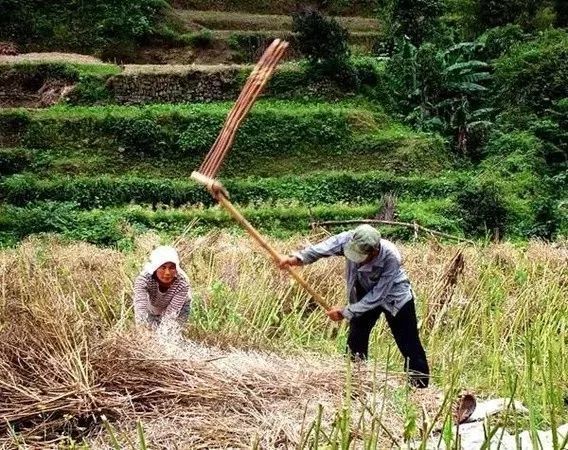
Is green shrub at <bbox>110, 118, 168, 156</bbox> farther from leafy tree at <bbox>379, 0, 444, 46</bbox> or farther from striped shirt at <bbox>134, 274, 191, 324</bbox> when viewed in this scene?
striped shirt at <bbox>134, 274, 191, 324</bbox>

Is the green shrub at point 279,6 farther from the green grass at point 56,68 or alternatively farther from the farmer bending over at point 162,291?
the farmer bending over at point 162,291

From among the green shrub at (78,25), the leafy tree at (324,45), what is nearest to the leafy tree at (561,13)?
the leafy tree at (324,45)

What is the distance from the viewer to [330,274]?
6.25m

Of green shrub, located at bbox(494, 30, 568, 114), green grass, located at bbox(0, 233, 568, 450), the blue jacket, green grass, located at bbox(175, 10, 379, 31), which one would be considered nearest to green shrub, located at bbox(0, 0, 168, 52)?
green grass, located at bbox(175, 10, 379, 31)

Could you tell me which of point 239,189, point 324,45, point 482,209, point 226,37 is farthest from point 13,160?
point 482,209

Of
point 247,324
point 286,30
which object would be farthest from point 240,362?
point 286,30

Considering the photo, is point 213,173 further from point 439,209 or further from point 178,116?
point 178,116

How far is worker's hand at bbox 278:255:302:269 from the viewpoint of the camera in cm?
423

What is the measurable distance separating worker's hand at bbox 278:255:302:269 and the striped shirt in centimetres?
51

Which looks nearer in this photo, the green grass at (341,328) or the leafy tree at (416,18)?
the green grass at (341,328)

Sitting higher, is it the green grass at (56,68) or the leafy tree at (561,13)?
the leafy tree at (561,13)

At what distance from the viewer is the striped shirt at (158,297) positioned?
13.9 feet

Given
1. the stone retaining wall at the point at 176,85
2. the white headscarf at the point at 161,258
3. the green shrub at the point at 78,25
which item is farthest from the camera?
the green shrub at the point at 78,25

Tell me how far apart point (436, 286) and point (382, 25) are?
18316 mm
